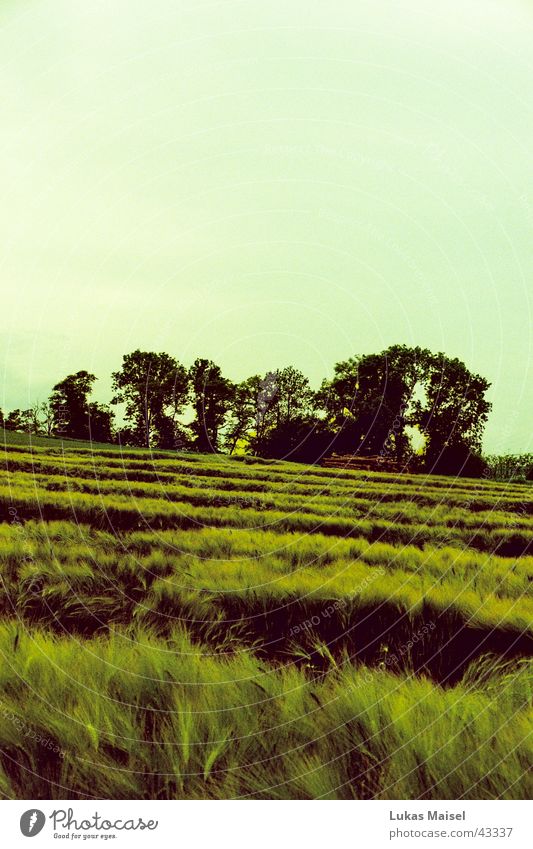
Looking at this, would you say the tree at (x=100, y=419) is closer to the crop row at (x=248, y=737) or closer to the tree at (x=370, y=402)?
the tree at (x=370, y=402)

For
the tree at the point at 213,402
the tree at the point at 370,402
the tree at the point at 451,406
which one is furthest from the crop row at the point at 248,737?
the tree at the point at 370,402

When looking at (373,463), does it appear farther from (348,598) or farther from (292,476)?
(348,598)

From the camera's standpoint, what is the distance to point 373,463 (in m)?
31.8

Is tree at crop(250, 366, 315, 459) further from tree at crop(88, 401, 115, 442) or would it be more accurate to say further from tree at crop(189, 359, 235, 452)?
tree at crop(88, 401, 115, 442)

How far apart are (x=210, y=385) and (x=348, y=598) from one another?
15430 millimetres

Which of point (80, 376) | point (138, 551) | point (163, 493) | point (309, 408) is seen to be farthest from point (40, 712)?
point (309, 408)

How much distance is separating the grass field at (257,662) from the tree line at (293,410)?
347cm
